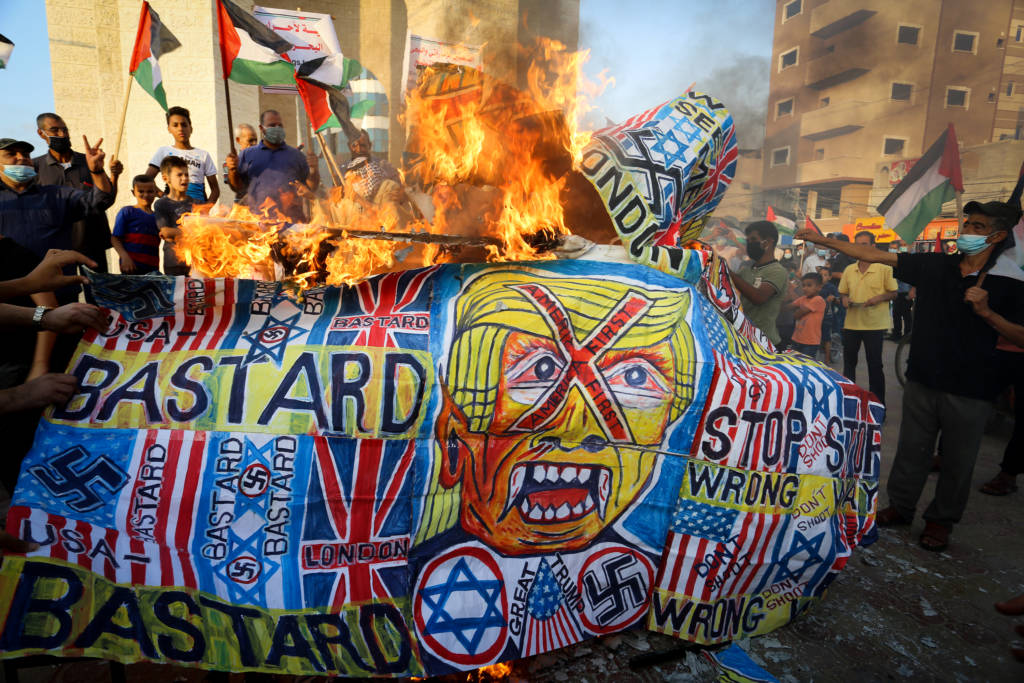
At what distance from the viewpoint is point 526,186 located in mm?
3197

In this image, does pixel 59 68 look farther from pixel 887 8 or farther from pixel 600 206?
pixel 887 8

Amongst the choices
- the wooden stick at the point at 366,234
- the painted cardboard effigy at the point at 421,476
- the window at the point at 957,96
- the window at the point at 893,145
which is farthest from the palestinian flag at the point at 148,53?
the window at the point at 957,96

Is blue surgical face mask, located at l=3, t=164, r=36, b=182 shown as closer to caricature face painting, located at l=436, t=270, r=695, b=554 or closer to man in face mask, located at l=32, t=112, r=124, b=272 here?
man in face mask, located at l=32, t=112, r=124, b=272

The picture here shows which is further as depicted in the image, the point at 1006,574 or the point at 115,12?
the point at 115,12

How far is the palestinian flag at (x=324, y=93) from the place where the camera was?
5.86 metres

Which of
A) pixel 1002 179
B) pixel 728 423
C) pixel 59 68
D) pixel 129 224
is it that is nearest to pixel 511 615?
pixel 728 423

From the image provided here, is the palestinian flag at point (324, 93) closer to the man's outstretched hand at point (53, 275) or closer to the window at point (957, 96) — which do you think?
the man's outstretched hand at point (53, 275)

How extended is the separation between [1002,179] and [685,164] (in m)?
30.6

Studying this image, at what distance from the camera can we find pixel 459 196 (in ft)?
11.7

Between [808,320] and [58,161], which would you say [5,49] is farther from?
[808,320]

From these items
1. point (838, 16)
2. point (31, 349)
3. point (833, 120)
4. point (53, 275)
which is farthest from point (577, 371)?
point (838, 16)

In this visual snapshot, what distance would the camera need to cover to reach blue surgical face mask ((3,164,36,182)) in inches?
165

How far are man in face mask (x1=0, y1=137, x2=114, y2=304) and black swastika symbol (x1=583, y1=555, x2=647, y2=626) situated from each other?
4982 millimetres

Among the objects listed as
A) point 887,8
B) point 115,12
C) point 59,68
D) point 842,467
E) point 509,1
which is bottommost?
point 842,467
